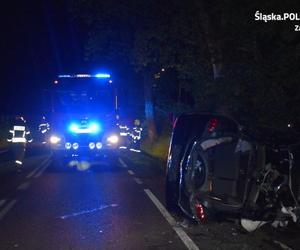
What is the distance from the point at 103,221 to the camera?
906 cm

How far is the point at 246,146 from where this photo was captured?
727 cm

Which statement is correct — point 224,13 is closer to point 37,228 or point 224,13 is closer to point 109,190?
point 109,190

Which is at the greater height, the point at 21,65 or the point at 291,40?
the point at 21,65

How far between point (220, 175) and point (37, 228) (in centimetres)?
315

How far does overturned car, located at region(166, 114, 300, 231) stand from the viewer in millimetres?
7160

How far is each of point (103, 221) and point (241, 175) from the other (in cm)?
290

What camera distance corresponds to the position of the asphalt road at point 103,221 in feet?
24.3

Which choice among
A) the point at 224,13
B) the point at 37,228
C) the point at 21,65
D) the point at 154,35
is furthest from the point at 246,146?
the point at 21,65

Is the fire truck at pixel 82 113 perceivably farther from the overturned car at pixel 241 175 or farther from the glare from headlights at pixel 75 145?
the overturned car at pixel 241 175

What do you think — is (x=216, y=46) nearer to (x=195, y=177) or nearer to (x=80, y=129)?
(x=80, y=129)

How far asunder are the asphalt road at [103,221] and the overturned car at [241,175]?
45 centimetres

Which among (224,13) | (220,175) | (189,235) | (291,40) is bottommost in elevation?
(189,235)

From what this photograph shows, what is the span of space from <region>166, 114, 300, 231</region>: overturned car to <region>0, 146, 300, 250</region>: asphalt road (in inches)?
17.6

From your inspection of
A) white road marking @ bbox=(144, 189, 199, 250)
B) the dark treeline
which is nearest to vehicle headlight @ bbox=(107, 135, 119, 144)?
the dark treeline
